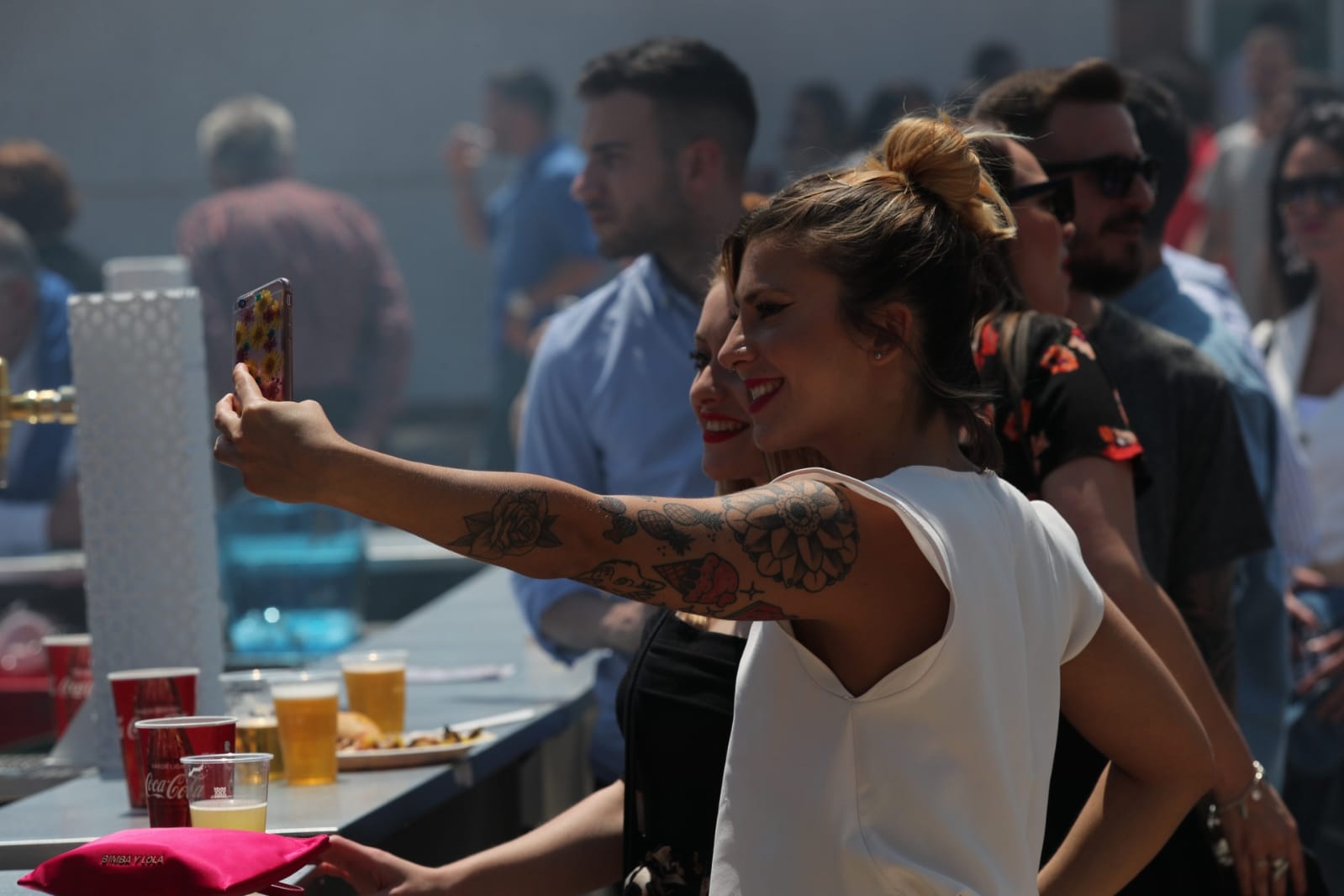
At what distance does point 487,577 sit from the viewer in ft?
16.3

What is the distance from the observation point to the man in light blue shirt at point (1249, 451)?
3.01m

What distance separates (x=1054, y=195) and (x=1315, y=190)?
7.74ft

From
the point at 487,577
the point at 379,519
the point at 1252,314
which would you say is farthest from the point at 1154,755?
the point at 1252,314

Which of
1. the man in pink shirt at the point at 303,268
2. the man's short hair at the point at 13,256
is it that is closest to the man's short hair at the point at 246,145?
the man in pink shirt at the point at 303,268

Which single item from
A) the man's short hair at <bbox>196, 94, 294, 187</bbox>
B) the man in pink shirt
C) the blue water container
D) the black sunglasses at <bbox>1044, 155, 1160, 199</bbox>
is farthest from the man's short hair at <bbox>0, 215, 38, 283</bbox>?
the black sunglasses at <bbox>1044, 155, 1160, 199</bbox>

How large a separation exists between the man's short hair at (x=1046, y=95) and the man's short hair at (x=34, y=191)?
481 cm

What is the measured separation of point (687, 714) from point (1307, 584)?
2.79 metres

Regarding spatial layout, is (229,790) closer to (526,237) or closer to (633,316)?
(633,316)

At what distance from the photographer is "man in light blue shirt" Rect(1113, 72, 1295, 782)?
3.01 metres

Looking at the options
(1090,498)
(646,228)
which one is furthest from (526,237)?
(1090,498)

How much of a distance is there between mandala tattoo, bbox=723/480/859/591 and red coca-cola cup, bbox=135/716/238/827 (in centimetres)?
77

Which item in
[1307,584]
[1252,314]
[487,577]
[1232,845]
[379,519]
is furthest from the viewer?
[1252,314]

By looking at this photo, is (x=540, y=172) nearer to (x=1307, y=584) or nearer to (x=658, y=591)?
(x=1307, y=584)

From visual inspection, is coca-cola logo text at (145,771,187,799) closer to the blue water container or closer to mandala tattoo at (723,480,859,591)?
mandala tattoo at (723,480,859,591)
